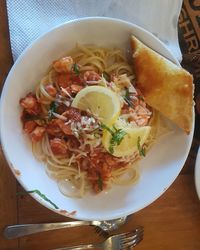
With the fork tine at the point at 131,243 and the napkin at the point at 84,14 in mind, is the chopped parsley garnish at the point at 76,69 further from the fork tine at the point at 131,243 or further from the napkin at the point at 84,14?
the fork tine at the point at 131,243

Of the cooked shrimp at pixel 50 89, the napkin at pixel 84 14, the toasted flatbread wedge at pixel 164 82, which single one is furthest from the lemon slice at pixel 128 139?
the napkin at pixel 84 14

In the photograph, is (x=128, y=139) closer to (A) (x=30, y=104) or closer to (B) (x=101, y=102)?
(B) (x=101, y=102)

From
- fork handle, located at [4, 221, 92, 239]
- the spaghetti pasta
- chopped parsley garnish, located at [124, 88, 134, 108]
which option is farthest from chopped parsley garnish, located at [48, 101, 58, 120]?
fork handle, located at [4, 221, 92, 239]

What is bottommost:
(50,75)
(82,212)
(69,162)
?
(82,212)

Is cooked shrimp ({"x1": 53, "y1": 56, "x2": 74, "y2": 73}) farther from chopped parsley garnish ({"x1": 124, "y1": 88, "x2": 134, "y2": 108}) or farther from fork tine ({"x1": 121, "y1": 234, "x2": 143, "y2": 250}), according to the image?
fork tine ({"x1": 121, "y1": 234, "x2": 143, "y2": 250})

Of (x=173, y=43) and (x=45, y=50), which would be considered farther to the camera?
(x=173, y=43)

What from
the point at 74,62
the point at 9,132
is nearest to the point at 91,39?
the point at 74,62

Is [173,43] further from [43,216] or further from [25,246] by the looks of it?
[25,246]

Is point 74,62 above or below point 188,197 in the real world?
above

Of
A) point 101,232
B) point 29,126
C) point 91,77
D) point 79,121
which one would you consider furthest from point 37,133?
point 101,232
